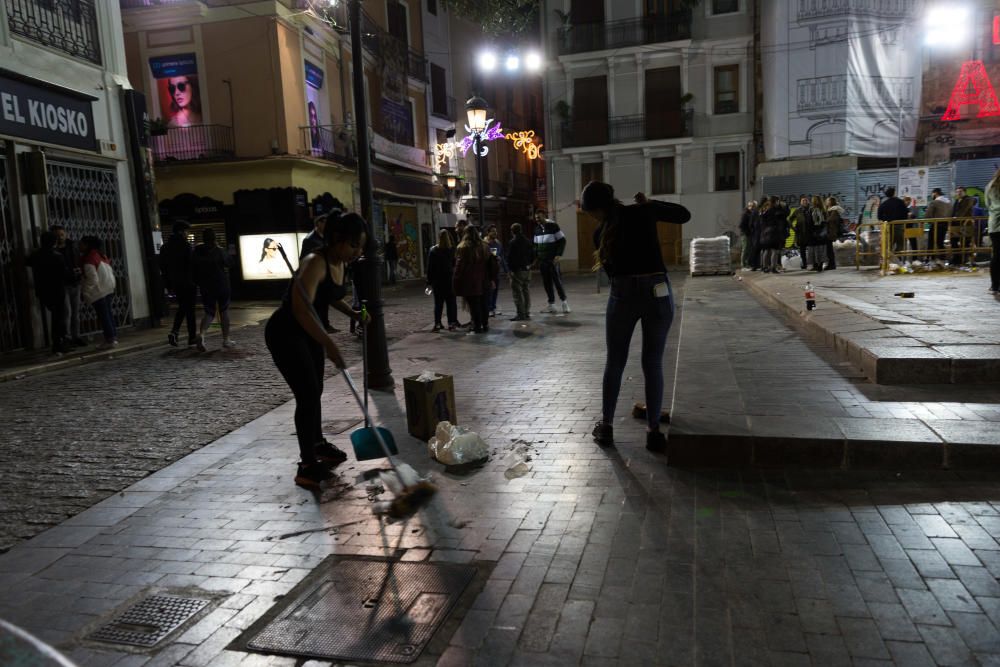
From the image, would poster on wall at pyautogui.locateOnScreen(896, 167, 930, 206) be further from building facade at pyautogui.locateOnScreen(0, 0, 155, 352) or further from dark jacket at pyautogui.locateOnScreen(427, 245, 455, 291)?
building facade at pyautogui.locateOnScreen(0, 0, 155, 352)

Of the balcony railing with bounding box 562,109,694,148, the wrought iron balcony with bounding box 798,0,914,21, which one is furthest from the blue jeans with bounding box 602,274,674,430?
the balcony railing with bounding box 562,109,694,148

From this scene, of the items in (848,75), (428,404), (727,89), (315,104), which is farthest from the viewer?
(727,89)

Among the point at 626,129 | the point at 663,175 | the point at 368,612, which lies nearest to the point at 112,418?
the point at 368,612

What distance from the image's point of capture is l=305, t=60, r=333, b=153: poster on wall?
21328 millimetres

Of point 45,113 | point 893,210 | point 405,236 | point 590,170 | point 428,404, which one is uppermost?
point 590,170

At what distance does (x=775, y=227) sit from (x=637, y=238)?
1316 centimetres

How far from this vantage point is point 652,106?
29.6 m

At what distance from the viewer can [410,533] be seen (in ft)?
11.8

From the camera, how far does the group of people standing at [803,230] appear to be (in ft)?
50.3

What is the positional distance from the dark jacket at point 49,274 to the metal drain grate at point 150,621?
8.97m

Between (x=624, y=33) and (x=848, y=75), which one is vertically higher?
(x=624, y=33)

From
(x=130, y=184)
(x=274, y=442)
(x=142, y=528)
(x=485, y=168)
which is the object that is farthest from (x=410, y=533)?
(x=485, y=168)

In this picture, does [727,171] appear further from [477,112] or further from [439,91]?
[477,112]

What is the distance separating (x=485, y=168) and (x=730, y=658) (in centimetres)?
3495
